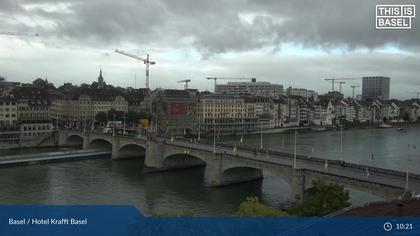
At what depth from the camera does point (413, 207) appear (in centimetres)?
1273

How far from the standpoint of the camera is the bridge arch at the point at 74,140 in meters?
59.3

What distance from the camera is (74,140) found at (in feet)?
196

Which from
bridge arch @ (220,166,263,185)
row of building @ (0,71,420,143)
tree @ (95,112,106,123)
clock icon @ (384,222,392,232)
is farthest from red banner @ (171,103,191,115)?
clock icon @ (384,222,392,232)

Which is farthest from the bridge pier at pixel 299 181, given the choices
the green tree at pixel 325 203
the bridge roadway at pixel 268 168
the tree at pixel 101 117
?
the tree at pixel 101 117

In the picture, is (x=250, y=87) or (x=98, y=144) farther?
(x=250, y=87)

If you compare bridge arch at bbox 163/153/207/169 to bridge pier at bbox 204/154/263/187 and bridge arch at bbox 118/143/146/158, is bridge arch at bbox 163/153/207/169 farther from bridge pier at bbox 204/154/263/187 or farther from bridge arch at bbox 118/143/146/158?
bridge arch at bbox 118/143/146/158

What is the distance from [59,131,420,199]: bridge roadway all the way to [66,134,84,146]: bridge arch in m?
9.64

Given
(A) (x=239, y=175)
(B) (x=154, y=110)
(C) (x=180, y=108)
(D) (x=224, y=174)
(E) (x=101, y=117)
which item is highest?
(C) (x=180, y=108)

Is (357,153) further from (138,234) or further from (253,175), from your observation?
(138,234)

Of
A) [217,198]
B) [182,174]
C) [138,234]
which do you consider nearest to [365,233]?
[138,234]

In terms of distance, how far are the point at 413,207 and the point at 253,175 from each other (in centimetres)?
2144

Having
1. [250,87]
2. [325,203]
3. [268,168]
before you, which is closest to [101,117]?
[268,168]

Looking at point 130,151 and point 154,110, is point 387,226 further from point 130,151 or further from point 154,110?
point 154,110

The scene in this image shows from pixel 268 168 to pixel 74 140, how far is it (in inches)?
1450
